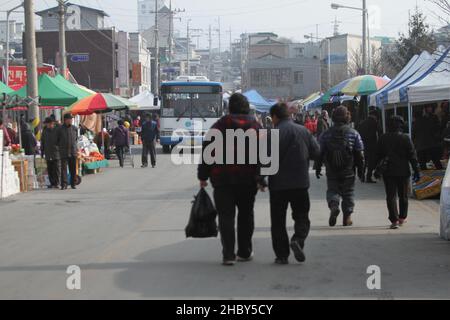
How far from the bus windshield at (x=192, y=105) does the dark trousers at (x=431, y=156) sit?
56.3 feet

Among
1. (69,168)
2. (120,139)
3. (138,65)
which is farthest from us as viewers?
(138,65)

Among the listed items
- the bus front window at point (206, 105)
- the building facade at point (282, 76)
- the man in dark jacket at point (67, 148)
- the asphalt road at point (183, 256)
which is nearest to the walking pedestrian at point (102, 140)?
the bus front window at point (206, 105)

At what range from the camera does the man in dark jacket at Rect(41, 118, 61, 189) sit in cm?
2038

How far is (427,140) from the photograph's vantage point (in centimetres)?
1941

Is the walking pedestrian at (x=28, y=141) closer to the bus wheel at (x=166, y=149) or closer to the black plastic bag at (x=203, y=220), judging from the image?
the black plastic bag at (x=203, y=220)

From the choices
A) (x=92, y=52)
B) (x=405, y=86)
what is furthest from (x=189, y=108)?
(x=92, y=52)

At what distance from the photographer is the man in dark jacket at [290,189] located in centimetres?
957

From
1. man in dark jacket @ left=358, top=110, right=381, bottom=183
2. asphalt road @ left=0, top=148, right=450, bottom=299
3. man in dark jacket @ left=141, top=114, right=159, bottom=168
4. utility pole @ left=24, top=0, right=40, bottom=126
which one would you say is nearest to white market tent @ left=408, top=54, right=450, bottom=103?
asphalt road @ left=0, top=148, right=450, bottom=299

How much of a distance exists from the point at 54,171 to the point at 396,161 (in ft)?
36.2

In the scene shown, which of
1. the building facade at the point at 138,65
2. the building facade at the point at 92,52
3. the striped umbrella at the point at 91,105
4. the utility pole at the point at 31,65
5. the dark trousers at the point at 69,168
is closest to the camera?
the dark trousers at the point at 69,168

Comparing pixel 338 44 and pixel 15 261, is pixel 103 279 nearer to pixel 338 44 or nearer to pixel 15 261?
pixel 15 261

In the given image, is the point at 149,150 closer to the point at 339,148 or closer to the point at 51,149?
the point at 51,149
